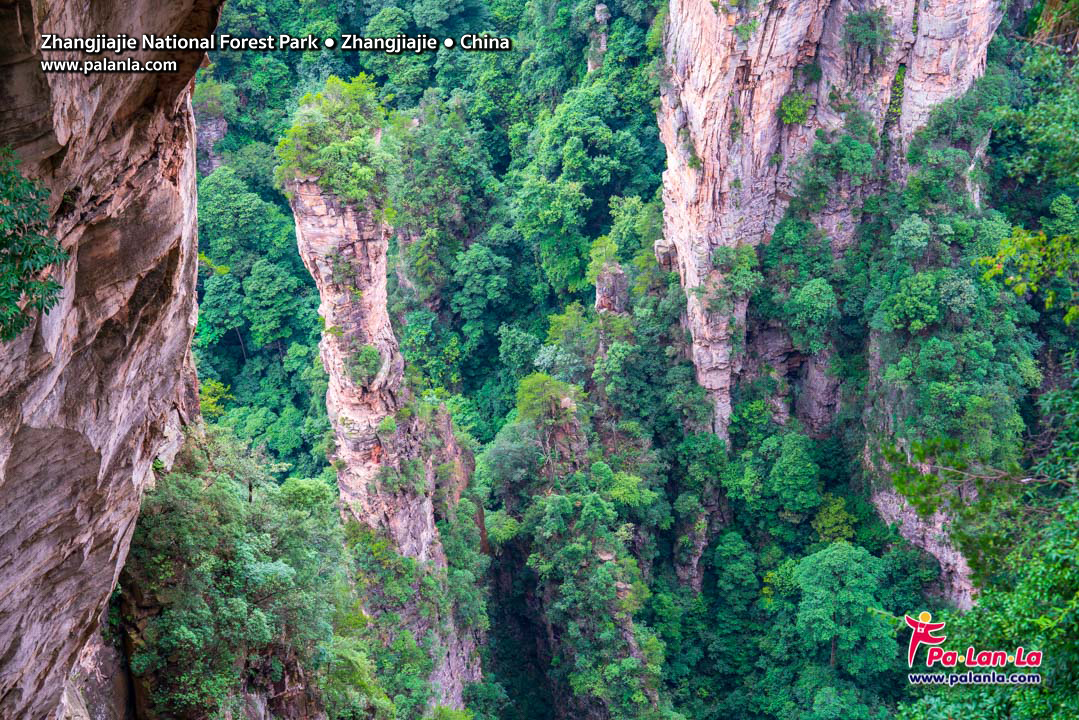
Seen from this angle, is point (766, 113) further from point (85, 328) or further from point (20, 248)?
point (20, 248)

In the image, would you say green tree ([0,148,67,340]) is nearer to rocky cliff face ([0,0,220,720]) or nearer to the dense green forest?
rocky cliff face ([0,0,220,720])

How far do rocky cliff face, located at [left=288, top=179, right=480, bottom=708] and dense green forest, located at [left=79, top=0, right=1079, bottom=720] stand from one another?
780 millimetres

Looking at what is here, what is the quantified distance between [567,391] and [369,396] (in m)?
7.15

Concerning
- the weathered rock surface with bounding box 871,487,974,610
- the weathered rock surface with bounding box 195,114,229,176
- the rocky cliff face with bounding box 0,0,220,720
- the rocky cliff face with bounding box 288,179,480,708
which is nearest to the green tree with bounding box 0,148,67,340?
the rocky cliff face with bounding box 0,0,220,720

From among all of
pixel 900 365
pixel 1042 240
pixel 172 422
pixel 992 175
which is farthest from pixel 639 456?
pixel 1042 240

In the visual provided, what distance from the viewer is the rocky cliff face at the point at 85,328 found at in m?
7.16

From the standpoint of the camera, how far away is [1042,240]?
31.9 ft

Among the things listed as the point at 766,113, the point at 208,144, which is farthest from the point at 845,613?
the point at 208,144

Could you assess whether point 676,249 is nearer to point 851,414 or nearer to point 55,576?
point 851,414

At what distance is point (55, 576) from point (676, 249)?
2437 centimetres

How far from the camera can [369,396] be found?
22.7 meters

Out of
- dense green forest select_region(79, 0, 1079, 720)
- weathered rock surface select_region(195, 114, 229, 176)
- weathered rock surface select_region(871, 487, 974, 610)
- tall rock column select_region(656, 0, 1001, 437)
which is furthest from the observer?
weathered rock surface select_region(195, 114, 229, 176)

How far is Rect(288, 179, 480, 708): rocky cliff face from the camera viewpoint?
2170 centimetres

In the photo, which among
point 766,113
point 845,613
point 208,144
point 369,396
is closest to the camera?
point 369,396
